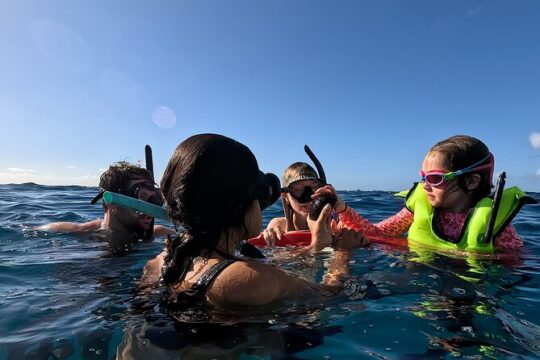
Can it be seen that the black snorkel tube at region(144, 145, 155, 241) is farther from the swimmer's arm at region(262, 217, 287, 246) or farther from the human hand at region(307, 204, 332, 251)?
the human hand at region(307, 204, 332, 251)

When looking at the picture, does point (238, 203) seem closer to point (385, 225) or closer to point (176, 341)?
point (176, 341)

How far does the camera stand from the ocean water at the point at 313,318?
2492mm

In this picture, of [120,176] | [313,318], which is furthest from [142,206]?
[120,176]

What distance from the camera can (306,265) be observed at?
4.69 metres

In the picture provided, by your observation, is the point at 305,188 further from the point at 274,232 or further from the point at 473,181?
the point at 473,181

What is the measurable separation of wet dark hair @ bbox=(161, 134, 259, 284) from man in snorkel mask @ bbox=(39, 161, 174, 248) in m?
3.57

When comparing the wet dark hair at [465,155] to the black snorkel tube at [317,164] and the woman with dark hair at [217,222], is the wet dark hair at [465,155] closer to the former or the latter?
the black snorkel tube at [317,164]

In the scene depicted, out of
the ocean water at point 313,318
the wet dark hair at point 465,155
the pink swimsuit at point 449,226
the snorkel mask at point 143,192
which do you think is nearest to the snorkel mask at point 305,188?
the pink swimsuit at point 449,226

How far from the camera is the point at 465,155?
4770mm

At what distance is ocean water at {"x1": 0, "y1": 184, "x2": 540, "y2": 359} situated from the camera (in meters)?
2.49

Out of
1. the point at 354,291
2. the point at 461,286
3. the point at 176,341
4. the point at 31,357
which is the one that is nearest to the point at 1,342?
the point at 31,357

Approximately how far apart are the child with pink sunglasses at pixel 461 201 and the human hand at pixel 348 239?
332 millimetres

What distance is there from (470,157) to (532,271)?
1.37 metres

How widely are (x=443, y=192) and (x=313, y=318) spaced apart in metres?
2.92
